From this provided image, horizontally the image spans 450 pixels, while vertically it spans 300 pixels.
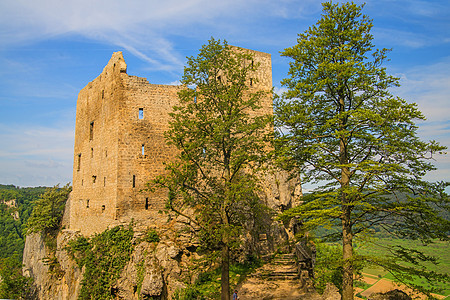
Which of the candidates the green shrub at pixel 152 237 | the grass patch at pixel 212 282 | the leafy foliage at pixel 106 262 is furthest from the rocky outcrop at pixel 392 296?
the leafy foliage at pixel 106 262

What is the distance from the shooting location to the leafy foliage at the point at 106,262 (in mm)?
18594

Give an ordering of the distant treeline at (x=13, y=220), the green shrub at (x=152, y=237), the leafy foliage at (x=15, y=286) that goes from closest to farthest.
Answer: the green shrub at (x=152, y=237)
the leafy foliage at (x=15, y=286)
the distant treeline at (x=13, y=220)

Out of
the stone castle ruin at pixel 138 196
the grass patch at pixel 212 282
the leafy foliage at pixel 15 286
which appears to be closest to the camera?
the grass patch at pixel 212 282

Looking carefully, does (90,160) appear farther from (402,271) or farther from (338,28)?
(402,271)

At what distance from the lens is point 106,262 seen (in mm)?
19078

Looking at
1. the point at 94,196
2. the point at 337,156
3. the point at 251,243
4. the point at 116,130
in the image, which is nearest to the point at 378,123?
the point at 337,156

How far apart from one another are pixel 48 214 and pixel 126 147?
15.2 metres

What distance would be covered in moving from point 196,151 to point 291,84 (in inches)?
194

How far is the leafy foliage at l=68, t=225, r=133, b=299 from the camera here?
1859 centimetres

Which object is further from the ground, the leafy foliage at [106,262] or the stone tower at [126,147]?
the stone tower at [126,147]

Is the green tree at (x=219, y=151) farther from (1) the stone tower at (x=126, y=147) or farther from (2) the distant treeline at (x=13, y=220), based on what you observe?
(2) the distant treeline at (x=13, y=220)

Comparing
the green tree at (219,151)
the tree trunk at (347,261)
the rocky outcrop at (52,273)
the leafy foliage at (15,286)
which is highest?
the green tree at (219,151)

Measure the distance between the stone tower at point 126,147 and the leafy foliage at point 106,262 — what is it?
818 mm

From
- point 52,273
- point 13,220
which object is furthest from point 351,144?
point 13,220
